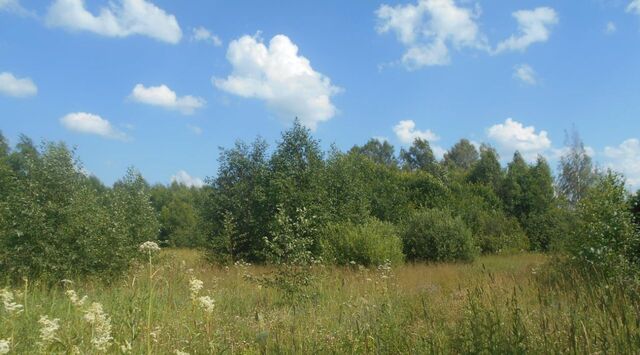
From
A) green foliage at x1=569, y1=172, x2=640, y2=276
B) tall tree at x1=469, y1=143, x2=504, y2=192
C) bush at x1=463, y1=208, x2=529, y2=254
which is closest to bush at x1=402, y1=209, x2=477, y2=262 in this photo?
bush at x1=463, y1=208, x2=529, y2=254

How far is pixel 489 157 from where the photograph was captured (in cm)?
4109

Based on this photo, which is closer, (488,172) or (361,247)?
(361,247)

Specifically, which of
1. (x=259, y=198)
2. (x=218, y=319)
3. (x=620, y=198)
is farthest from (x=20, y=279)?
(x=620, y=198)

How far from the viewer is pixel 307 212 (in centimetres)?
2034

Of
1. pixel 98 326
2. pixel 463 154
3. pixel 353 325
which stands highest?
pixel 463 154

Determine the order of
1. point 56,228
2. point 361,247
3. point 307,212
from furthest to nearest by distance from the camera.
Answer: point 307,212 < point 361,247 < point 56,228

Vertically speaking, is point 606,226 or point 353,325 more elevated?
point 606,226

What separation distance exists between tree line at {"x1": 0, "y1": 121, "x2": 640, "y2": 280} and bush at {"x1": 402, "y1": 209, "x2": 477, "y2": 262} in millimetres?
52

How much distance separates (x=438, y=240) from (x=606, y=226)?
1253cm

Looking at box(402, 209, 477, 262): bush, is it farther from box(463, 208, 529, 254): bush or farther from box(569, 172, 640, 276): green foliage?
box(569, 172, 640, 276): green foliage

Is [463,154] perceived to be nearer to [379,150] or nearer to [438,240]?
[379,150]

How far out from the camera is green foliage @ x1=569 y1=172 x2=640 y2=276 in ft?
29.5

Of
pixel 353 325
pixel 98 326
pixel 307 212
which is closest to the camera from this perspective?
pixel 98 326

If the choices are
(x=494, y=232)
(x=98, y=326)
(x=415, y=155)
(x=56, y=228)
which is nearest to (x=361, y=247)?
(x=56, y=228)
